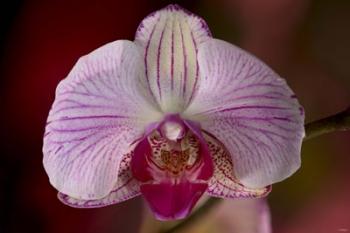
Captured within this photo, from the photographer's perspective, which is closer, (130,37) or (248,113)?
(248,113)

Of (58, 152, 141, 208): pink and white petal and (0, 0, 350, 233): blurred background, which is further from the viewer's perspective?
(0, 0, 350, 233): blurred background

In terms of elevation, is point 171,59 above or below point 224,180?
above

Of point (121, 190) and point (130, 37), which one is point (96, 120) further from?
point (130, 37)

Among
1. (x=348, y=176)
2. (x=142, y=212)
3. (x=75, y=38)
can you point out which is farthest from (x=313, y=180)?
(x=75, y=38)

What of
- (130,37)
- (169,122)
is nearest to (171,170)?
(169,122)

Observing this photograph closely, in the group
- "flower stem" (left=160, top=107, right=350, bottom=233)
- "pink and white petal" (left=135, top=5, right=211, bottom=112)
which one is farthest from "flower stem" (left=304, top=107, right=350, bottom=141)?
"pink and white petal" (left=135, top=5, right=211, bottom=112)

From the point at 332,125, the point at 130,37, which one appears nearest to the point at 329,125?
the point at 332,125

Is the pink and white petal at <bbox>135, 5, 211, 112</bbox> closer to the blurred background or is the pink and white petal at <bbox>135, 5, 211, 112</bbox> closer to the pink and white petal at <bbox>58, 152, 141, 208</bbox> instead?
the pink and white petal at <bbox>58, 152, 141, 208</bbox>
